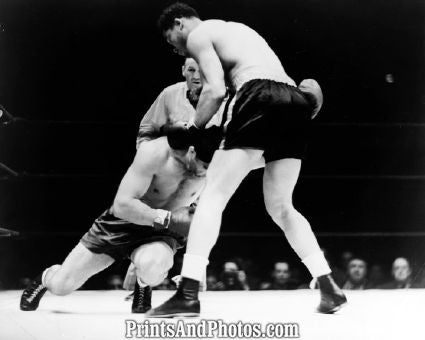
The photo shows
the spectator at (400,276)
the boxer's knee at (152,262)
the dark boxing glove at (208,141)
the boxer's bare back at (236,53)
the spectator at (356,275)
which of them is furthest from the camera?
the spectator at (356,275)

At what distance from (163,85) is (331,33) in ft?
2.24

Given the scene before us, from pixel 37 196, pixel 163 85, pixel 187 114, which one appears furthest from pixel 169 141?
pixel 37 196

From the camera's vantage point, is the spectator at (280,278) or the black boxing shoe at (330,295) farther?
the spectator at (280,278)

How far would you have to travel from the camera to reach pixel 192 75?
6.73ft

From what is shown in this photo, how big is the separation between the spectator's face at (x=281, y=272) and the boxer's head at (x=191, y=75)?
0.96 m

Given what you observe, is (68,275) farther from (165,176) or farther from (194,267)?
(194,267)

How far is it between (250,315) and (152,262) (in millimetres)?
358

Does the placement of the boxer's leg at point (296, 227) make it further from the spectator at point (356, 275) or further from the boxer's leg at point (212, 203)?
the spectator at point (356, 275)

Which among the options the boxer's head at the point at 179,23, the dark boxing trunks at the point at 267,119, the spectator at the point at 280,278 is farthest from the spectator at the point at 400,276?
the boxer's head at the point at 179,23

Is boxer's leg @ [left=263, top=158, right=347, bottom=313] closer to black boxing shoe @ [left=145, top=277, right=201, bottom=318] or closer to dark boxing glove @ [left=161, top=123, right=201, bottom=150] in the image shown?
dark boxing glove @ [left=161, top=123, right=201, bottom=150]

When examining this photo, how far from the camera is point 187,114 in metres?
1.96

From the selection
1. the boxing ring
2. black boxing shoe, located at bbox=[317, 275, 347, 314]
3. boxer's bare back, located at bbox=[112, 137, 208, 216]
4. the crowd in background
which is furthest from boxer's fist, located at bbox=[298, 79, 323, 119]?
the crowd in background

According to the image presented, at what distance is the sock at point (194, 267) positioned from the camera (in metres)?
1.44

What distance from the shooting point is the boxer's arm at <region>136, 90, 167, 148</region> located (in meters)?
2.02
